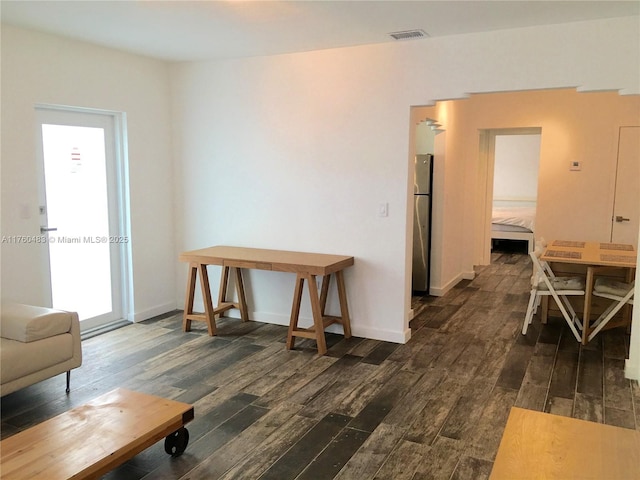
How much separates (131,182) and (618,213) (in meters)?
5.48

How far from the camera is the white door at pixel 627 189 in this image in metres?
5.95

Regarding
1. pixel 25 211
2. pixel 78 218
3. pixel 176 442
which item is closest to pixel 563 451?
pixel 176 442

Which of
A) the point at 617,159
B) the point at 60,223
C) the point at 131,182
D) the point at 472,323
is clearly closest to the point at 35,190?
the point at 60,223

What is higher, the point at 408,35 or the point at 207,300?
the point at 408,35

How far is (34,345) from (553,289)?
4073 mm

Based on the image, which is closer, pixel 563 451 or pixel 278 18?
pixel 563 451

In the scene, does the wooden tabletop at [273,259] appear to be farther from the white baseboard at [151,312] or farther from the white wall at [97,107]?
the white baseboard at [151,312]

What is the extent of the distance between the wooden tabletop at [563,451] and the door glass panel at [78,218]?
3.83 m

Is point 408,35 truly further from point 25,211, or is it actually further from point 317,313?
point 25,211

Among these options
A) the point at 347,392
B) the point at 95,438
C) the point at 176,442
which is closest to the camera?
the point at 95,438

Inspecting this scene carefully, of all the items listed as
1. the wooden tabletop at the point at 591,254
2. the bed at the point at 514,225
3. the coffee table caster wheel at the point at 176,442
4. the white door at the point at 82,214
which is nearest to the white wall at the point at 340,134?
the white door at the point at 82,214

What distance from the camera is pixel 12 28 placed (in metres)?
3.75

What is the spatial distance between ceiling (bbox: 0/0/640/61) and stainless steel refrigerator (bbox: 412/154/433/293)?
7.20 ft

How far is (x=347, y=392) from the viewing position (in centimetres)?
345
